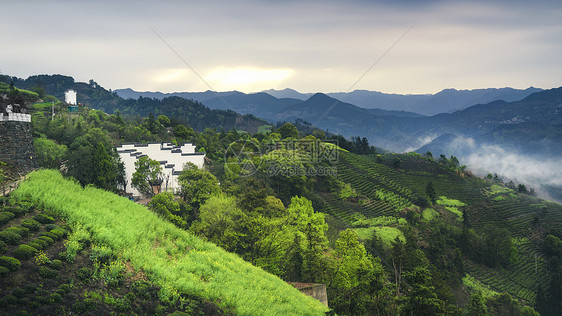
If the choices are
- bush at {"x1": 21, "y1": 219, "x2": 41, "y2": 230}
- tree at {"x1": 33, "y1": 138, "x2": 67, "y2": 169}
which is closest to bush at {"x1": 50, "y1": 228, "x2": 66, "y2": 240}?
bush at {"x1": 21, "y1": 219, "x2": 41, "y2": 230}

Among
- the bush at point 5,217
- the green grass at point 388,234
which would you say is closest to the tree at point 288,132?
the green grass at point 388,234

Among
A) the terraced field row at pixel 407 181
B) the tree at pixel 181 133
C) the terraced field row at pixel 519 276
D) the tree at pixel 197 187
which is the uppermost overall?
the tree at pixel 181 133

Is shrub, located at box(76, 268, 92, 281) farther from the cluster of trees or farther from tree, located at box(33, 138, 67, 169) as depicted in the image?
tree, located at box(33, 138, 67, 169)

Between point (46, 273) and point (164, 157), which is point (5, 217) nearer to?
point (46, 273)

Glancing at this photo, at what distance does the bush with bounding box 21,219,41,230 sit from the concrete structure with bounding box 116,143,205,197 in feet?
78.4

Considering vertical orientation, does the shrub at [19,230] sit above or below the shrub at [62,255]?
above

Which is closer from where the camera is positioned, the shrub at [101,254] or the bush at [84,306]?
the bush at [84,306]

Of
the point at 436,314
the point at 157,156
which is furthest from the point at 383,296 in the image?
the point at 157,156

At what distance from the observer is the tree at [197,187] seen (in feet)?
108

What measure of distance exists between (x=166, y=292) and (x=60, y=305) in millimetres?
3078

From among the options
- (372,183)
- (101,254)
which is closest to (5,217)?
(101,254)

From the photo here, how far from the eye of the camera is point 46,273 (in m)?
9.22

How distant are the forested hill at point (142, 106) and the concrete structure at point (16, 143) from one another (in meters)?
135

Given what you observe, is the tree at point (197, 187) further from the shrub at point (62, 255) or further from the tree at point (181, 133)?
the tree at point (181, 133)
